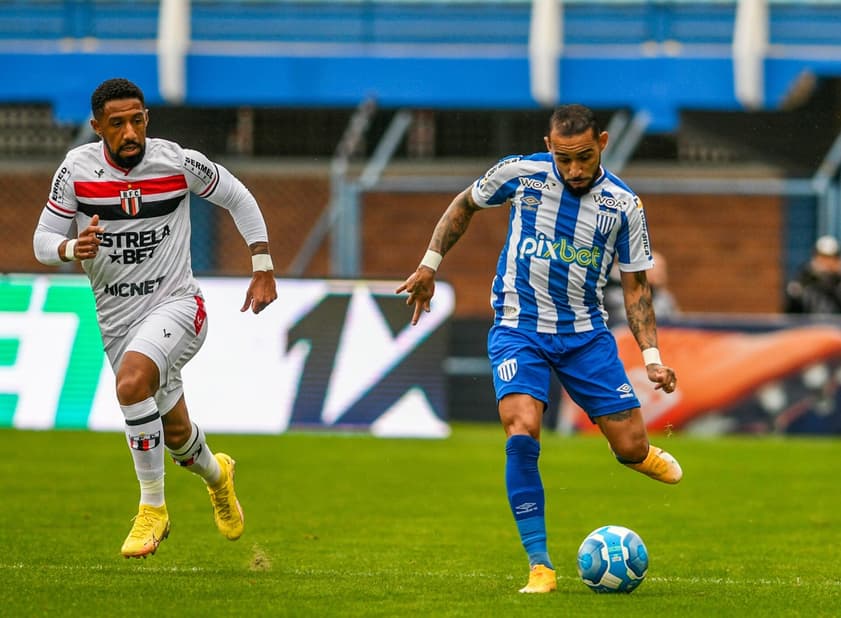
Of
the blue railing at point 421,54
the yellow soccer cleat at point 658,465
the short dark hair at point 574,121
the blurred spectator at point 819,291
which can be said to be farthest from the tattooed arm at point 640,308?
the blue railing at point 421,54

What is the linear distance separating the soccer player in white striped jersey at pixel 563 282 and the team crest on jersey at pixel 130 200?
54.1 inches

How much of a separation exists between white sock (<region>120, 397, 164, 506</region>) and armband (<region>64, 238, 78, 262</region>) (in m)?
0.79

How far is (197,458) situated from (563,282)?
2.13 m

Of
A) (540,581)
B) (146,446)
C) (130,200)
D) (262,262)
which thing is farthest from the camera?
(262,262)

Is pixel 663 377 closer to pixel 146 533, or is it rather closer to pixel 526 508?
pixel 526 508

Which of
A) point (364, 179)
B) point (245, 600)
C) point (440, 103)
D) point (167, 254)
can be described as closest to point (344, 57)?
point (440, 103)

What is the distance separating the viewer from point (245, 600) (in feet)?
23.8

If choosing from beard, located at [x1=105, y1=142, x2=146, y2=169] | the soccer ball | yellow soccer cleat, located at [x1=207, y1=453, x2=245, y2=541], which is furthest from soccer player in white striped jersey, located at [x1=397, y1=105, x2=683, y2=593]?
yellow soccer cleat, located at [x1=207, y1=453, x2=245, y2=541]

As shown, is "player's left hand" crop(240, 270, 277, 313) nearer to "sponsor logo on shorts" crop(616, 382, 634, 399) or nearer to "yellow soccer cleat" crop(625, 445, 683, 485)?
"sponsor logo on shorts" crop(616, 382, 634, 399)

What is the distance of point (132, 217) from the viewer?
27.4 ft

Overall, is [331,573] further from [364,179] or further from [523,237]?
[364,179]

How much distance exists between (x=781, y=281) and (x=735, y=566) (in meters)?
13.9

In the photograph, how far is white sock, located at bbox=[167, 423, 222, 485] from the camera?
875 cm

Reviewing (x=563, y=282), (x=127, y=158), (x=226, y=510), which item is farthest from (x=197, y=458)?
(x=563, y=282)
